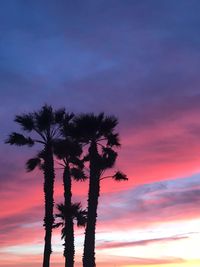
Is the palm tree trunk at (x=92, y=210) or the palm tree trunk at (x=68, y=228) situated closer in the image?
the palm tree trunk at (x=92, y=210)

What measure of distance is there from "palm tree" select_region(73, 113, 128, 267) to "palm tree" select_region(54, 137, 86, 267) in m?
1.25

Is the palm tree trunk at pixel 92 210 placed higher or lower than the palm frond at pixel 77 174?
lower

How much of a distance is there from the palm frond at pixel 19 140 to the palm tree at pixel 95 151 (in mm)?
4037

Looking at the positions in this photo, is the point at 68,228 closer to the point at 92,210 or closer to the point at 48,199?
the point at 48,199

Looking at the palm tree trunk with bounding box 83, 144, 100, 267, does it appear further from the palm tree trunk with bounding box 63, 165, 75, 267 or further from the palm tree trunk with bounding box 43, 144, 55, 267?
the palm tree trunk with bounding box 63, 165, 75, 267

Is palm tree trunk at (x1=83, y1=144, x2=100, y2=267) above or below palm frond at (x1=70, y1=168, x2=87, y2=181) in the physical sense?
below

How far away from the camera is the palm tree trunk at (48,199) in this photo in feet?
184

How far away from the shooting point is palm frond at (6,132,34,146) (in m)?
58.4

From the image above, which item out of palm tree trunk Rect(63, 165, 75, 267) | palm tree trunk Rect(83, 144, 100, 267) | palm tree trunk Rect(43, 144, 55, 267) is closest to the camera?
palm tree trunk Rect(83, 144, 100, 267)

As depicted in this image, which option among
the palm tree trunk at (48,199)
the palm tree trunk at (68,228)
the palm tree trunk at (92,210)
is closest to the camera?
the palm tree trunk at (92,210)

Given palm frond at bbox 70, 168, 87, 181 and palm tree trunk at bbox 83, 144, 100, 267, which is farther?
palm frond at bbox 70, 168, 87, 181

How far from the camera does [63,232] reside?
63125mm

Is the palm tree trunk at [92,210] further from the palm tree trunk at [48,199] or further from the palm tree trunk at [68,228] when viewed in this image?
the palm tree trunk at [68,228]

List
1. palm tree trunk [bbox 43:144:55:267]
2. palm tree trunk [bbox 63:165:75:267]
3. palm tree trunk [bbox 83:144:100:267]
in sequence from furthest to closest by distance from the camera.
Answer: palm tree trunk [bbox 63:165:75:267] → palm tree trunk [bbox 43:144:55:267] → palm tree trunk [bbox 83:144:100:267]
